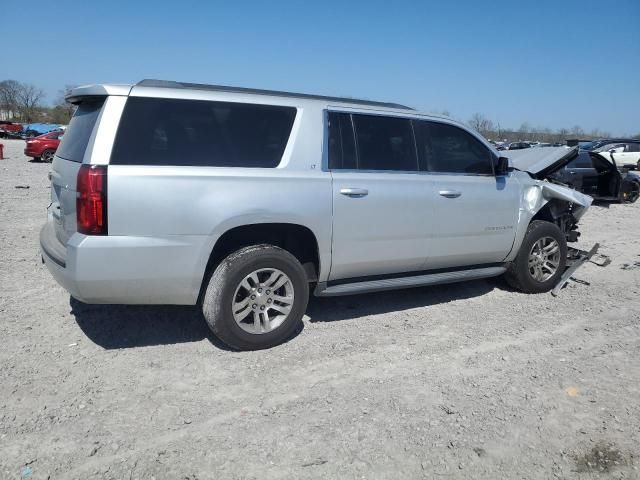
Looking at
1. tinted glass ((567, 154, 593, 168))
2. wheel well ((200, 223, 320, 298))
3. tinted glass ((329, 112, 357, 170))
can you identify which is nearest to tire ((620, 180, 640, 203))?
tinted glass ((567, 154, 593, 168))

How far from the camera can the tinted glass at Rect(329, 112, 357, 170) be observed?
4.26 meters

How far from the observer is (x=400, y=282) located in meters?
4.67

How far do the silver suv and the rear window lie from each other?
2 cm

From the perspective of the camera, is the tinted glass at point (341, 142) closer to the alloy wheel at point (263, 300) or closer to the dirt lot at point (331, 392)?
the alloy wheel at point (263, 300)

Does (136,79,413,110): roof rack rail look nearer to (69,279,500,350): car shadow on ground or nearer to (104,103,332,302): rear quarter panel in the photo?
(104,103,332,302): rear quarter panel

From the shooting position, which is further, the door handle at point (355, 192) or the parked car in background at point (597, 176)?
the parked car in background at point (597, 176)

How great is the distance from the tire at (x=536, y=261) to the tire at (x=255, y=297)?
2666mm

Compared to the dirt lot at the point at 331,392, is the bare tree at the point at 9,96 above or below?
above

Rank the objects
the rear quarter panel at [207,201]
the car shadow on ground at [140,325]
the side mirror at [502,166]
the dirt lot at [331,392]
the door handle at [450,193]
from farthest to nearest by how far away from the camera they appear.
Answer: the side mirror at [502,166] → the door handle at [450,193] → the car shadow on ground at [140,325] → the rear quarter panel at [207,201] → the dirt lot at [331,392]

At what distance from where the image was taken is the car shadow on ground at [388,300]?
16.3 ft

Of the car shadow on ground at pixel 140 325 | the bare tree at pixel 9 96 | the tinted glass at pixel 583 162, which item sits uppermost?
the bare tree at pixel 9 96

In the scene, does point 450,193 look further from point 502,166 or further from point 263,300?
point 263,300

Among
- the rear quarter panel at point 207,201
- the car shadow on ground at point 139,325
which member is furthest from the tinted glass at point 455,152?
the car shadow on ground at point 139,325

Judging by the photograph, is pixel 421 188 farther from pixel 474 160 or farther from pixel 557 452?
pixel 557 452
